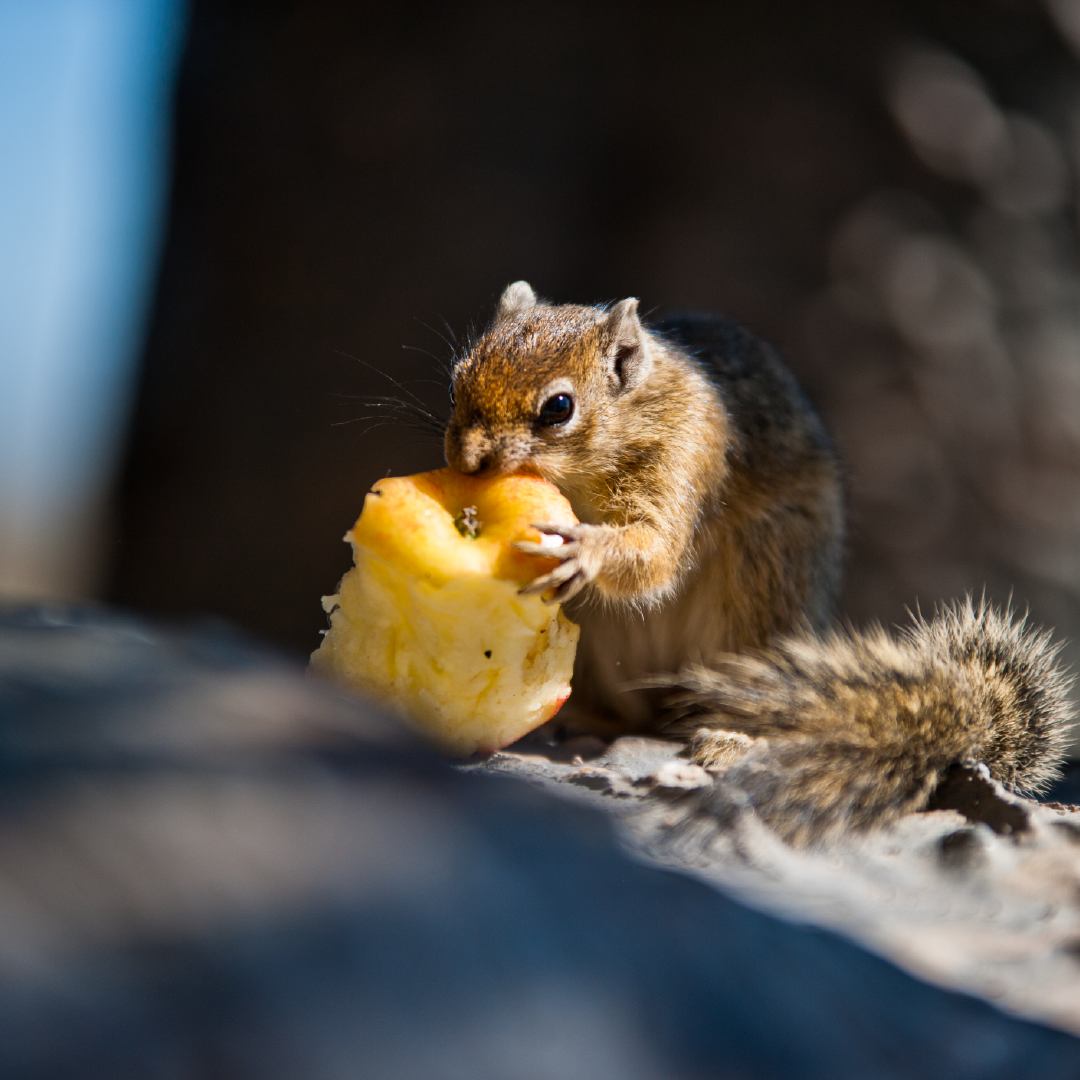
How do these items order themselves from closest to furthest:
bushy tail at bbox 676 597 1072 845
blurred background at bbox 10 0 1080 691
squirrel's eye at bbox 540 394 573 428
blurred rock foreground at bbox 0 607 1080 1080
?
blurred rock foreground at bbox 0 607 1080 1080
bushy tail at bbox 676 597 1072 845
squirrel's eye at bbox 540 394 573 428
blurred background at bbox 10 0 1080 691

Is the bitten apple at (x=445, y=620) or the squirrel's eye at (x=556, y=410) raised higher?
the squirrel's eye at (x=556, y=410)

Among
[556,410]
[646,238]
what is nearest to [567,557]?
[556,410]

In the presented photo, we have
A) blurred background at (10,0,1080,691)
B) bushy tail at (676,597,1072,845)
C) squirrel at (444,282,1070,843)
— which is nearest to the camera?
bushy tail at (676,597,1072,845)

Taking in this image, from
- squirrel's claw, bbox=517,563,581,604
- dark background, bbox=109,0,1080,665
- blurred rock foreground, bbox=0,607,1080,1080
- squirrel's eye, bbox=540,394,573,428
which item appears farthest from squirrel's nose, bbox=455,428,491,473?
dark background, bbox=109,0,1080,665

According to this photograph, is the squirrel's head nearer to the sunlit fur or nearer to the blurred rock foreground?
the sunlit fur

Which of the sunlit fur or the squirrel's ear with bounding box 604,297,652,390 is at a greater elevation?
the squirrel's ear with bounding box 604,297,652,390

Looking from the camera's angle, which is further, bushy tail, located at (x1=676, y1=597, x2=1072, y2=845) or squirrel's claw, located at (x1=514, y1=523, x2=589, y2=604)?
squirrel's claw, located at (x1=514, y1=523, x2=589, y2=604)

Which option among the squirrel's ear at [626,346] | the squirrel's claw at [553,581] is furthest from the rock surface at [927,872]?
the squirrel's ear at [626,346]

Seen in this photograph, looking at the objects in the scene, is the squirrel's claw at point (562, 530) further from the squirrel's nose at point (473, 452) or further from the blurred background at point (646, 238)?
the blurred background at point (646, 238)
